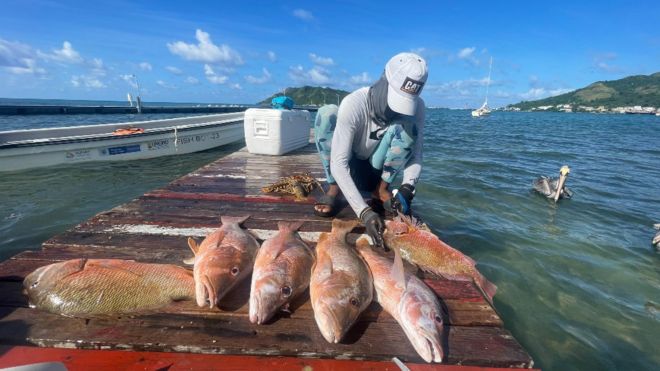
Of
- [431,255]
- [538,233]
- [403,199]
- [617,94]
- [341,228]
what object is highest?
[617,94]

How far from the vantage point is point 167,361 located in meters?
1.87

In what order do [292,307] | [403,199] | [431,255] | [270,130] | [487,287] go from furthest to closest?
1. [270,130]
2. [403,199]
3. [431,255]
4. [487,287]
5. [292,307]

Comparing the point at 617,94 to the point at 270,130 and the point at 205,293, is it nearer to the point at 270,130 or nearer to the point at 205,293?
the point at 270,130

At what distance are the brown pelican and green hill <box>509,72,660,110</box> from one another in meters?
154

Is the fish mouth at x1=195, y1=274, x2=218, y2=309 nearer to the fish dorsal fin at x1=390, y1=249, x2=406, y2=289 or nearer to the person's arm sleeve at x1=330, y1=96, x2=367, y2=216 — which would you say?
the fish dorsal fin at x1=390, y1=249, x2=406, y2=289

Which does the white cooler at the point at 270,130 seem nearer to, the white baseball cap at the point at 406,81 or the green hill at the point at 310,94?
the white baseball cap at the point at 406,81

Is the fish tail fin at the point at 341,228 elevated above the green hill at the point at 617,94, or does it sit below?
below

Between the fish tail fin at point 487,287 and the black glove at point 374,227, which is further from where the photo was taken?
the black glove at point 374,227

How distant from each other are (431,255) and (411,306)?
113 centimetres

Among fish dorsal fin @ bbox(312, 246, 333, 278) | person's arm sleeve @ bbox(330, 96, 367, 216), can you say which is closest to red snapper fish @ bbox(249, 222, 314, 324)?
fish dorsal fin @ bbox(312, 246, 333, 278)

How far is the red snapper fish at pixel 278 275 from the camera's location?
7.14ft

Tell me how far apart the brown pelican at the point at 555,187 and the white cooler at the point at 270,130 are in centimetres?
743

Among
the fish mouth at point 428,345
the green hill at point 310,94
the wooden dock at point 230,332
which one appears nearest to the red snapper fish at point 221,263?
the wooden dock at point 230,332

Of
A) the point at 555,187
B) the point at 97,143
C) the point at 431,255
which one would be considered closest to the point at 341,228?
the point at 431,255
